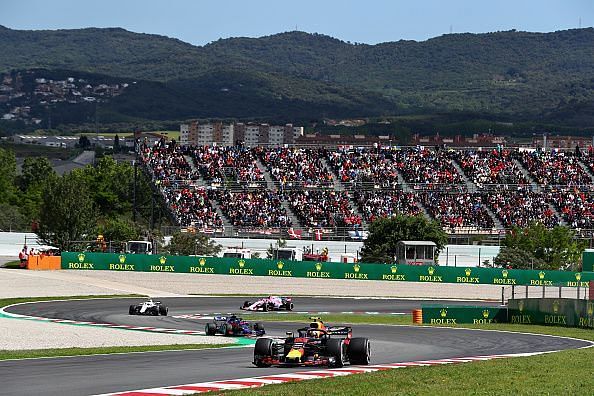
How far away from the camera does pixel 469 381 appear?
21641mm

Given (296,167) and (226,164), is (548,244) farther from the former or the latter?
(226,164)

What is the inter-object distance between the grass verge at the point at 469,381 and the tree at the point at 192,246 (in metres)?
52.4

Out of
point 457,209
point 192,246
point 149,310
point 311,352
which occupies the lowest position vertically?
point 149,310

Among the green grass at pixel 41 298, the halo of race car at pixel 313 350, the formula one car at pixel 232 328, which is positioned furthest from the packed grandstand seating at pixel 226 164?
the halo of race car at pixel 313 350

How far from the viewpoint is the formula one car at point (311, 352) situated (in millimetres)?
26156

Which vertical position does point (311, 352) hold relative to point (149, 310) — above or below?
above

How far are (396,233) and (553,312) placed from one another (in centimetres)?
3189

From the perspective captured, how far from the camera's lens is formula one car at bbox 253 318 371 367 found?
2616cm

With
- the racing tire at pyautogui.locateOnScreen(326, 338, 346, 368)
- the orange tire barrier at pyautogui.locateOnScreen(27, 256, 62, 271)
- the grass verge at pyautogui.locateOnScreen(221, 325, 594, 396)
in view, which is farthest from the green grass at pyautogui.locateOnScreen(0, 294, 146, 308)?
the grass verge at pyautogui.locateOnScreen(221, 325, 594, 396)

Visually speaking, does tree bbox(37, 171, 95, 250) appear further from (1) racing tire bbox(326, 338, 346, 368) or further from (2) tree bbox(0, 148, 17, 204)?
(2) tree bbox(0, 148, 17, 204)

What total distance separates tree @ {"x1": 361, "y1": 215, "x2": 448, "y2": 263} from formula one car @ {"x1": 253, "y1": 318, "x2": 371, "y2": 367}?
51071mm

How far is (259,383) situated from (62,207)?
190ft

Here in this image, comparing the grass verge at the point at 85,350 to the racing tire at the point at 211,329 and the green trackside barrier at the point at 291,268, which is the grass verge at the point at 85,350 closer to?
the racing tire at the point at 211,329

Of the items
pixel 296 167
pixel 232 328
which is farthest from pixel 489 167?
pixel 232 328
